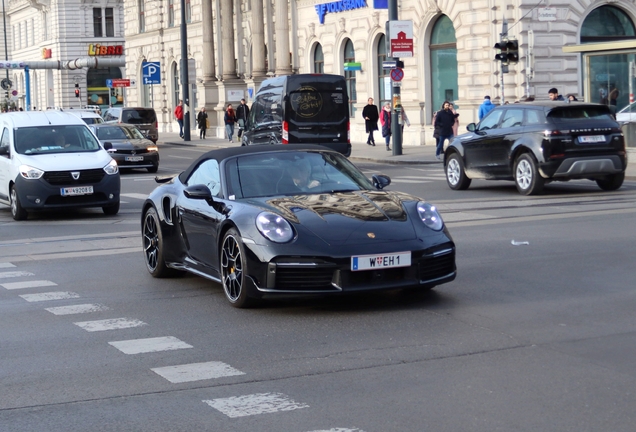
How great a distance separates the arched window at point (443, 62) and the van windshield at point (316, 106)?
10.6 m

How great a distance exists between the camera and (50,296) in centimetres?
1084

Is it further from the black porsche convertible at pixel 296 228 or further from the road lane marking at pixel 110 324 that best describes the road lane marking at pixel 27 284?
the road lane marking at pixel 110 324

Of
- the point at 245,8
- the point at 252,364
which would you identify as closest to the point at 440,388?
the point at 252,364

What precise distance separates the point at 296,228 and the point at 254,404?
3.04m

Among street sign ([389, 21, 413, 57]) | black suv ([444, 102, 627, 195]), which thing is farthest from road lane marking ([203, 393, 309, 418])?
street sign ([389, 21, 413, 57])

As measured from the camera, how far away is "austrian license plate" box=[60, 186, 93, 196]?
18984 millimetres

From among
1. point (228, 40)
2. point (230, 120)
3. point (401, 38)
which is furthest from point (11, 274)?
point (228, 40)

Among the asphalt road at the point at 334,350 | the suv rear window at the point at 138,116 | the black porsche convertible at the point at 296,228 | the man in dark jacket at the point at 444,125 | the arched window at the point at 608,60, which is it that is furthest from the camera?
the suv rear window at the point at 138,116

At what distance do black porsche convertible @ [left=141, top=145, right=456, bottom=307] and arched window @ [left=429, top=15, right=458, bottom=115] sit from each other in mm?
29768

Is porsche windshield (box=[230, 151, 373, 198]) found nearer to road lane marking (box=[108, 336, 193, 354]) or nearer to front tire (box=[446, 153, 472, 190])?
road lane marking (box=[108, 336, 193, 354])

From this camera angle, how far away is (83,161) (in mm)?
19359

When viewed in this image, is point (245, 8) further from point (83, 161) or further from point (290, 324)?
point (290, 324)

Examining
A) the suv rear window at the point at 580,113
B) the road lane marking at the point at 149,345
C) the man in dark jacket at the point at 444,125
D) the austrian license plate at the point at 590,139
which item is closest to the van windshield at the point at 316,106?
the man in dark jacket at the point at 444,125

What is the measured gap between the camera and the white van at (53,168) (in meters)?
19.0
